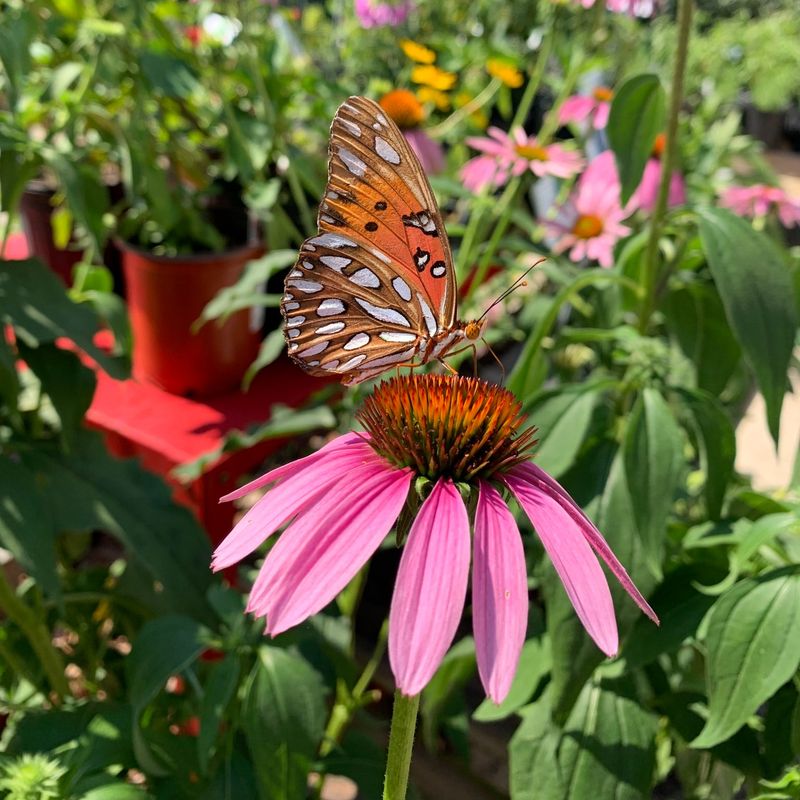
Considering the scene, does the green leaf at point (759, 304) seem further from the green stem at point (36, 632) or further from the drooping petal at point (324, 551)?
the green stem at point (36, 632)

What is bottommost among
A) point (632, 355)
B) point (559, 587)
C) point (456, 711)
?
point (456, 711)

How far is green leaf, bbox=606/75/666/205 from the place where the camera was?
64 cm

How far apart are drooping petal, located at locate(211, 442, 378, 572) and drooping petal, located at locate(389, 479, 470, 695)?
0.19ft

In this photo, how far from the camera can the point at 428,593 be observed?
33 cm

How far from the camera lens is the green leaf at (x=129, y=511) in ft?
2.40

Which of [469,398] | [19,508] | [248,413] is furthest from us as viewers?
[248,413]

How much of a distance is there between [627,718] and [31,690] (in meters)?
0.53

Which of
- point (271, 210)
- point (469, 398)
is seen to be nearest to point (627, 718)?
point (469, 398)

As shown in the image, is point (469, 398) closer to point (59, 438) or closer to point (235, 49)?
point (59, 438)

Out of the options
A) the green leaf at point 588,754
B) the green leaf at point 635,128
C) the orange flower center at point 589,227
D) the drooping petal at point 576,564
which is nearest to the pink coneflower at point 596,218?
the orange flower center at point 589,227

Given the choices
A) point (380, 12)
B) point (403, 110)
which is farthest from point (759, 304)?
point (380, 12)

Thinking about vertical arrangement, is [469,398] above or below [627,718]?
above

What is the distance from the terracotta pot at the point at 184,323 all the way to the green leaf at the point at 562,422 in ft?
1.89

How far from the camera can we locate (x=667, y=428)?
1.87 feet
